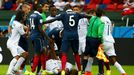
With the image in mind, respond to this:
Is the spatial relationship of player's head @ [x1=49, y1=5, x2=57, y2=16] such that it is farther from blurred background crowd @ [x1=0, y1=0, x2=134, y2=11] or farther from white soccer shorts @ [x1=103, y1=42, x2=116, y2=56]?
blurred background crowd @ [x1=0, y1=0, x2=134, y2=11]

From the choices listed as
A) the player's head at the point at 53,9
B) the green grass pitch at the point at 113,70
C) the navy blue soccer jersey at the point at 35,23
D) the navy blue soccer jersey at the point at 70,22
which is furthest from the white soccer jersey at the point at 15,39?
the green grass pitch at the point at 113,70

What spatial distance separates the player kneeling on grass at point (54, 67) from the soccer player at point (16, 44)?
29.6 inches

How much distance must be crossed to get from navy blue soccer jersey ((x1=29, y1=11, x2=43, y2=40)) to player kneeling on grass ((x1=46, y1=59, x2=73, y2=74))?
0.93 m

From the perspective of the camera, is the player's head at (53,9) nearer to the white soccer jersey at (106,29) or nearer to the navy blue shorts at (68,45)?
the white soccer jersey at (106,29)

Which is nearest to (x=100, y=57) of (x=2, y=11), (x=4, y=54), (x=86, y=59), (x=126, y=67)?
(x=86, y=59)

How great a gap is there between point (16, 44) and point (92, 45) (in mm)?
2146

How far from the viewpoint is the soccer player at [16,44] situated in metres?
17.0

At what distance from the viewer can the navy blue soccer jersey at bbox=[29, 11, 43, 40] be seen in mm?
16875

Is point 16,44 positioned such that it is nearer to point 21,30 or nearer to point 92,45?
point 21,30

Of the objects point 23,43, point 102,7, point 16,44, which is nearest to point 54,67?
point 23,43

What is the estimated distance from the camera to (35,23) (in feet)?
55.5

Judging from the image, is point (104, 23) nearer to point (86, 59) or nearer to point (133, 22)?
point (86, 59)

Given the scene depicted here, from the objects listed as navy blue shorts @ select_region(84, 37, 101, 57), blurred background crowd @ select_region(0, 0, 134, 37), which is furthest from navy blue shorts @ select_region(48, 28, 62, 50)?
blurred background crowd @ select_region(0, 0, 134, 37)

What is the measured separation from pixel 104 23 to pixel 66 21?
1082 mm
